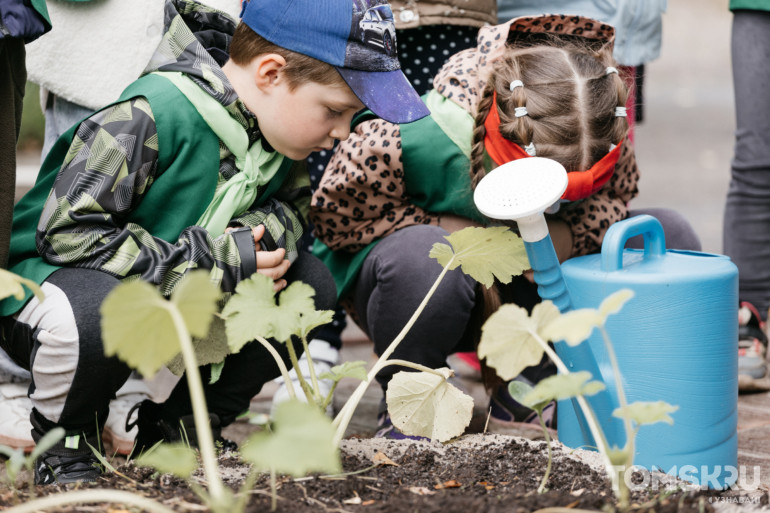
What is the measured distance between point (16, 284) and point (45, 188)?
2.10ft

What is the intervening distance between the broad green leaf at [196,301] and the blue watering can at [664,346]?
22.9 inches

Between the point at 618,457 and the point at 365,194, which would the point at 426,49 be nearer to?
the point at 365,194

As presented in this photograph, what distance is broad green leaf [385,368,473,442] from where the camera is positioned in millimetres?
1378

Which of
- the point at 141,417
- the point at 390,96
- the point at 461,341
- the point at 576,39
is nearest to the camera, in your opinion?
the point at 390,96

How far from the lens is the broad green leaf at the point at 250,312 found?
1123 millimetres

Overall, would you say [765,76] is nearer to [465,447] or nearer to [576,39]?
[576,39]

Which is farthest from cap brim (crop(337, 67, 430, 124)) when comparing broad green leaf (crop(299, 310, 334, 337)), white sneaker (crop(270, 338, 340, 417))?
white sneaker (crop(270, 338, 340, 417))

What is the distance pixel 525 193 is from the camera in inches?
50.1

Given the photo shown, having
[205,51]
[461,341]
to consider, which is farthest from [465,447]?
[205,51]

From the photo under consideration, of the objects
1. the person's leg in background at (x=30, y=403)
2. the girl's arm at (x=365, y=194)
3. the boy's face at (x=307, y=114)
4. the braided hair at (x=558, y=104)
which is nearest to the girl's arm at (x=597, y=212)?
the braided hair at (x=558, y=104)

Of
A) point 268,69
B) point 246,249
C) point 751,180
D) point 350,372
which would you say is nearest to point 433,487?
point 350,372

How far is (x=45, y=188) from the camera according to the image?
165 cm

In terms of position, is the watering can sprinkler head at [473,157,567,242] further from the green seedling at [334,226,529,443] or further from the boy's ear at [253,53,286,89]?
the boy's ear at [253,53,286,89]

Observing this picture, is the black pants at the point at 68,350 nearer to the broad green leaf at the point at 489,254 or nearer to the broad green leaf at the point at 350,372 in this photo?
the broad green leaf at the point at 350,372
